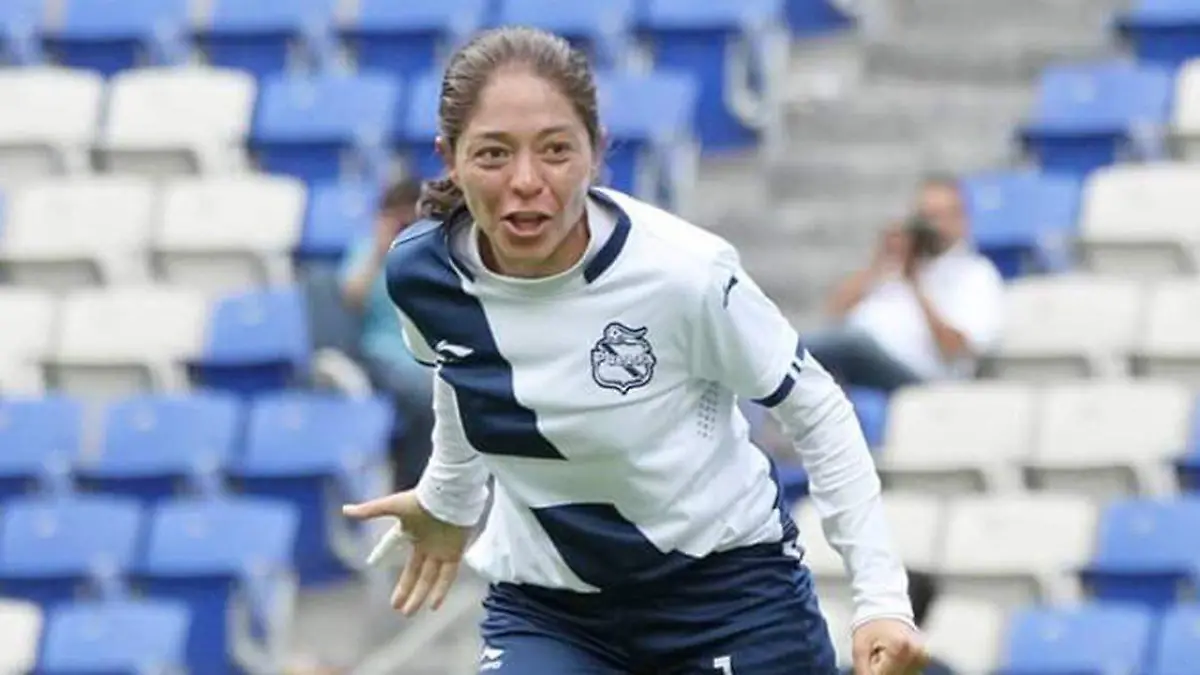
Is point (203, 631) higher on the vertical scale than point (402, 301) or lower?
lower

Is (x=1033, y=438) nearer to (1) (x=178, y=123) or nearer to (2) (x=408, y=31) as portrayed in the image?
(2) (x=408, y=31)

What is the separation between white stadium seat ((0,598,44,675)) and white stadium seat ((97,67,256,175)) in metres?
2.75

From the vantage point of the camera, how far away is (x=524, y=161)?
15.8 feet

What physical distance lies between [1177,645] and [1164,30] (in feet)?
11.5

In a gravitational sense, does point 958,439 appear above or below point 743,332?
below

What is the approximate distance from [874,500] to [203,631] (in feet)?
17.7

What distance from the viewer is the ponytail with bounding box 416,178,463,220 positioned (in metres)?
5.08

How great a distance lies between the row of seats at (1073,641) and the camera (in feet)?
28.7

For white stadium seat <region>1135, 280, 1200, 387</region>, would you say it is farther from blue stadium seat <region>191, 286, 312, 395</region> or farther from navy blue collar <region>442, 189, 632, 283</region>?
navy blue collar <region>442, 189, 632, 283</region>

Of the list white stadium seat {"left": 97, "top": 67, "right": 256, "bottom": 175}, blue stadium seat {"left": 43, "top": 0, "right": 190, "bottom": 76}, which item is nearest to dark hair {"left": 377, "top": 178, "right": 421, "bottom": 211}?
white stadium seat {"left": 97, "top": 67, "right": 256, "bottom": 175}

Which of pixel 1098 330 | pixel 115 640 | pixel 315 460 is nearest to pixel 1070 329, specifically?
pixel 1098 330

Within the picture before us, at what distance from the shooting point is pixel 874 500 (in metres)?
4.98

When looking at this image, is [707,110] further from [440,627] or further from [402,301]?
[402,301]

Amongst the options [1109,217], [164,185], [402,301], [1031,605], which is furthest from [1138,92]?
[402,301]
